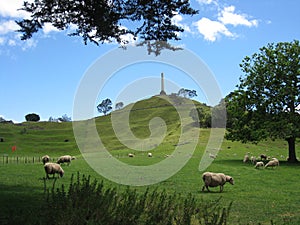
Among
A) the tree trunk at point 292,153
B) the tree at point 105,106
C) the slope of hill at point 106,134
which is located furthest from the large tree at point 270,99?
the tree at point 105,106

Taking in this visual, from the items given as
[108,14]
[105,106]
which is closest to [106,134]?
[105,106]

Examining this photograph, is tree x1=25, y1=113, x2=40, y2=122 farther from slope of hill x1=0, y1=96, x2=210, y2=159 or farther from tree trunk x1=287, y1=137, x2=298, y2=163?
tree trunk x1=287, y1=137, x2=298, y2=163

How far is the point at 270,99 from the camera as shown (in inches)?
1710

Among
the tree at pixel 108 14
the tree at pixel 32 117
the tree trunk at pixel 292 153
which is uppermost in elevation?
the tree at pixel 32 117

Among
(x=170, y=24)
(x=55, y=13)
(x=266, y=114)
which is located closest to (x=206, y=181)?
(x=170, y=24)

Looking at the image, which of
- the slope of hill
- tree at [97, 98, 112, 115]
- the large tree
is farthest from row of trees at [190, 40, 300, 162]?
tree at [97, 98, 112, 115]

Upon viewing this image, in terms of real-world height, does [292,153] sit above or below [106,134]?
below

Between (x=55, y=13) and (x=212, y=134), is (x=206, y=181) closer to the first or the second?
(x=55, y=13)

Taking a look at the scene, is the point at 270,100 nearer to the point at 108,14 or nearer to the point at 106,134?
the point at 108,14

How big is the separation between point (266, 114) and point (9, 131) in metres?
103

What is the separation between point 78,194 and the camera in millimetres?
8773

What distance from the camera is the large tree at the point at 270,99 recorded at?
41781mm

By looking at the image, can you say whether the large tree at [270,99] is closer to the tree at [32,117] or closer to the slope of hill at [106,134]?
the slope of hill at [106,134]

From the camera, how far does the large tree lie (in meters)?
41.8
